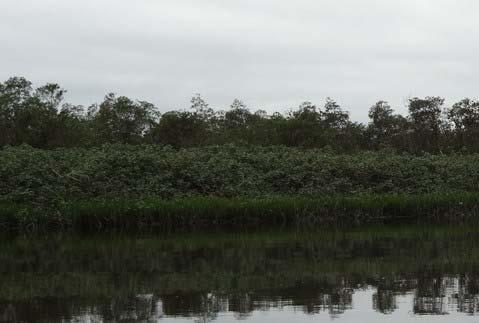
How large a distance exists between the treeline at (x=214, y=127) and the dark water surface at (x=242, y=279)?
16.2 m

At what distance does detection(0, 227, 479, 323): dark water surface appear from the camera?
300 inches

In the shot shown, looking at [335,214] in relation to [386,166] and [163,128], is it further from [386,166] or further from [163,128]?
[163,128]

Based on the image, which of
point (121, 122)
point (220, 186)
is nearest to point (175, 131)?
point (121, 122)

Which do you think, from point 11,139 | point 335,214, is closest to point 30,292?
point 335,214

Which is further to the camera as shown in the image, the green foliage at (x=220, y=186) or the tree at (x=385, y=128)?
the tree at (x=385, y=128)

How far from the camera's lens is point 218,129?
1614 inches

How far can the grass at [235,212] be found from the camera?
58.3 feet

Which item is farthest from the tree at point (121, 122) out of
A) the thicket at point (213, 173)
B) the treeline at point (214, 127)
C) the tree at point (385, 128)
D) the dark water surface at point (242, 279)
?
the dark water surface at point (242, 279)

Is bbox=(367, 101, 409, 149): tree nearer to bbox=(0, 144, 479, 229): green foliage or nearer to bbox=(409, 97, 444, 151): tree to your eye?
bbox=(409, 97, 444, 151): tree

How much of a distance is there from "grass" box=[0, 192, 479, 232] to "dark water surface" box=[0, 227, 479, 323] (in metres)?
2.11

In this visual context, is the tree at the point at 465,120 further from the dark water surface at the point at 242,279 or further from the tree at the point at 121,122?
the dark water surface at the point at 242,279

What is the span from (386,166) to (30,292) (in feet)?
64.1

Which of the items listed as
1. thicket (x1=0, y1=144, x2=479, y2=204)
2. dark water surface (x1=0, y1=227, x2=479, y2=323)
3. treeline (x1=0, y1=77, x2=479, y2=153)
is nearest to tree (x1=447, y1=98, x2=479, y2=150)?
treeline (x1=0, y1=77, x2=479, y2=153)

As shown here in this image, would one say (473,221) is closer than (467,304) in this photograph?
No
